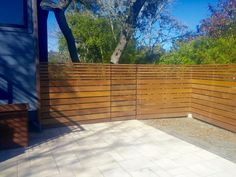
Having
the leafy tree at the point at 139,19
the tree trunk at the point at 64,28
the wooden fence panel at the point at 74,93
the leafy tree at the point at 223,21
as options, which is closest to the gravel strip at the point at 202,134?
the wooden fence panel at the point at 74,93

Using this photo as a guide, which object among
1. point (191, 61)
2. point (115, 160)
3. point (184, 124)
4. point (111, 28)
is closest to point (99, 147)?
point (115, 160)

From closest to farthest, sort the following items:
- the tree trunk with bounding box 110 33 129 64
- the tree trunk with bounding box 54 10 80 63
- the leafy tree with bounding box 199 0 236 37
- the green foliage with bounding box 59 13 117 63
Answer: the leafy tree with bounding box 199 0 236 37 < the tree trunk with bounding box 54 10 80 63 < the tree trunk with bounding box 110 33 129 64 < the green foliage with bounding box 59 13 117 63

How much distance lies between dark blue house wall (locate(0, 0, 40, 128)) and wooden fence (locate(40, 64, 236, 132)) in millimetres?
279

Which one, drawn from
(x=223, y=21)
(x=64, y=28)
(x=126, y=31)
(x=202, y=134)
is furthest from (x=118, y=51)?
(x=202, y=134)

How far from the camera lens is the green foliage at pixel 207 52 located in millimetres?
7961

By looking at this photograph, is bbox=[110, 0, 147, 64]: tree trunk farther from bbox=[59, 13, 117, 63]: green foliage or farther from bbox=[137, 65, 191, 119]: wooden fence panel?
bbox=[137, 65, 191, 119]: wooden fence panel

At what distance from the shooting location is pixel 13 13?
20.7 ft

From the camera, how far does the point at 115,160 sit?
→ 4.61m

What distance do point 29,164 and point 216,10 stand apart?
9.93 m

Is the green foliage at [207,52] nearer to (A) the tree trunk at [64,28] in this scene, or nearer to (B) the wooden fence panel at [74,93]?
(B) the wooden fence panel at [74,93]

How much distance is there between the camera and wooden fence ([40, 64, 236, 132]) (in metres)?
6.80

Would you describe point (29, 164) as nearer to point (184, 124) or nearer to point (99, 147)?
point (99, 147)

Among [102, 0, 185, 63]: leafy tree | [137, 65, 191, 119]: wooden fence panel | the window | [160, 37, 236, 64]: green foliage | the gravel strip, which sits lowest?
the gravel strip

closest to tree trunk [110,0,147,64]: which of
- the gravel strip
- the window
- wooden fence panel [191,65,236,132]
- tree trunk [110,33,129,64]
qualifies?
tree trunk [110,33,129,64]
